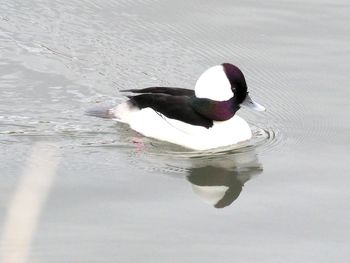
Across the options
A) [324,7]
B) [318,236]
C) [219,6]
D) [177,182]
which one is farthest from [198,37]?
[318,236]

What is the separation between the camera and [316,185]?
831 cm

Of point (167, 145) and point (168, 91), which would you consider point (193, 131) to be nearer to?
point (167, 145)

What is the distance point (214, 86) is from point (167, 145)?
2.21 feet

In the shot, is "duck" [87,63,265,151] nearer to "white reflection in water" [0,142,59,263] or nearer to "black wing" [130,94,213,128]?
"black wing" [130,94,213,128]

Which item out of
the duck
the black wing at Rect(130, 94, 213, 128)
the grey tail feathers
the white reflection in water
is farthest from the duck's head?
the white reflection in water

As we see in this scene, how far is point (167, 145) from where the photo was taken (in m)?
9.31

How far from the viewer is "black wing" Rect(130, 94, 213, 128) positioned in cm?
928

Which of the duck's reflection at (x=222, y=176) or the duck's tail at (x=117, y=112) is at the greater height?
the duck's reflection at (x=222, y=176)

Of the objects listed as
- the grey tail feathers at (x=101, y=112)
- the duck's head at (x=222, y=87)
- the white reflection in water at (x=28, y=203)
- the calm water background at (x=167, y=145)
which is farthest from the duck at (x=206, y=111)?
the white reflection in water at (x=28, y=203)

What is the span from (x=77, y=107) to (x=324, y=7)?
3677 millimetres

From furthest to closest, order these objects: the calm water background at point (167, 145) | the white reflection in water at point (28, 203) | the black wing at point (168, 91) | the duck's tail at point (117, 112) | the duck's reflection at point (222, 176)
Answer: the duck's tail at point (117, 112), the black wing at point (168, 91), the duck's reflection at point (222, 176), the calm water background at point (167, 145), the white reflection in water at point (28, 203)

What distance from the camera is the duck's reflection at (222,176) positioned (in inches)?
326

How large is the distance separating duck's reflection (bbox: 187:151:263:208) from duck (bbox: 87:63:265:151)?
0.83ft

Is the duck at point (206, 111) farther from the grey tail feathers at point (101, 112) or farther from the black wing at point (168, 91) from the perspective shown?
the grey tail feathers at point (101, 112)
